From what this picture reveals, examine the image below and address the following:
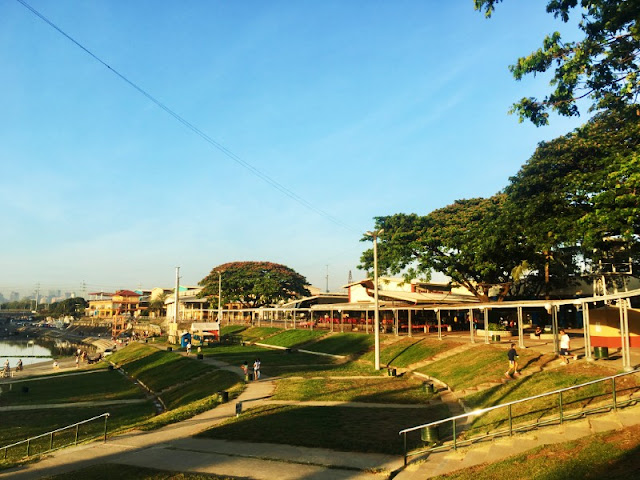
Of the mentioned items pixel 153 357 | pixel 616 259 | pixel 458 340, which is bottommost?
pixel 153 357

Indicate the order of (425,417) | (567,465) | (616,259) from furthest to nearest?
(616,259) → (425,417) → (567,465)

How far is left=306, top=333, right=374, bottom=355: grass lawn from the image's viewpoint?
42406 mm

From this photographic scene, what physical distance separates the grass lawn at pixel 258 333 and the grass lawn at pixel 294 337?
3.35 m

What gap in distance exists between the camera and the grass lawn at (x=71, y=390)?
34.9 meters

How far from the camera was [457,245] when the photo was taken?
43.7m

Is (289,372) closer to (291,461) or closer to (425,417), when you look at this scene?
(425,417)

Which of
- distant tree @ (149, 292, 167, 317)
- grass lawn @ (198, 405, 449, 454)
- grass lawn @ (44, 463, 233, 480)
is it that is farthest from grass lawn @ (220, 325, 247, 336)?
distant tree @ (149, 292, 167, 317)

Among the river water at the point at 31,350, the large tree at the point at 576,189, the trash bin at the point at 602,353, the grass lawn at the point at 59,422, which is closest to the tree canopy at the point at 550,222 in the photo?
the large tree at the point at 576,189

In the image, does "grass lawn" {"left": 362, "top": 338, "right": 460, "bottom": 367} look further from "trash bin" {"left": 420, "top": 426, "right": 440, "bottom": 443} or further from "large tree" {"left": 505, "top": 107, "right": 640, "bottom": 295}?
"trash bin" {"left": 420, "top": 426, "right": 440, "bottom": 443}

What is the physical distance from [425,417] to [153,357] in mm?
42714

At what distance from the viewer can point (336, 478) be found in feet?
41.8

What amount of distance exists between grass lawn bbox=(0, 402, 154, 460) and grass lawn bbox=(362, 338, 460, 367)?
1754 cm

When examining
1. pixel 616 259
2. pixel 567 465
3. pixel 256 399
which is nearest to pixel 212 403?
pixel 256 399

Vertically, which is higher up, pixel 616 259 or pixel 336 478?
pixel 616 259
